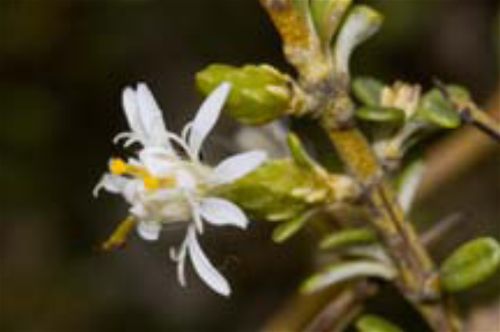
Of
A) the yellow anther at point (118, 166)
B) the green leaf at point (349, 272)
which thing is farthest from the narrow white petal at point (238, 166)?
the green leaf at point (349, 272)

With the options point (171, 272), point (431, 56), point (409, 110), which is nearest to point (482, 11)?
point (431, 56)

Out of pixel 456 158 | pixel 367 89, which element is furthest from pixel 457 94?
pixel 456 158

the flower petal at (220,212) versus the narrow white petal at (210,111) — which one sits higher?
the narrow white petal at (210,111)

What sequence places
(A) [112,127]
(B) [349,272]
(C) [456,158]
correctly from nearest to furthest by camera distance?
(B) [349,272] → (C) [456,158] → (A) [112,127]

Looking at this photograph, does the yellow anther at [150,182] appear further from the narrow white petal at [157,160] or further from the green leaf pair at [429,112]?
the green leaf pair at [429,112]

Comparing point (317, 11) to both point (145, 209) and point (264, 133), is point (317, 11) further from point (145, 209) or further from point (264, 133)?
point (264, 133)

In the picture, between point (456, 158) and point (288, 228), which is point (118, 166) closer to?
point (288, 228)
